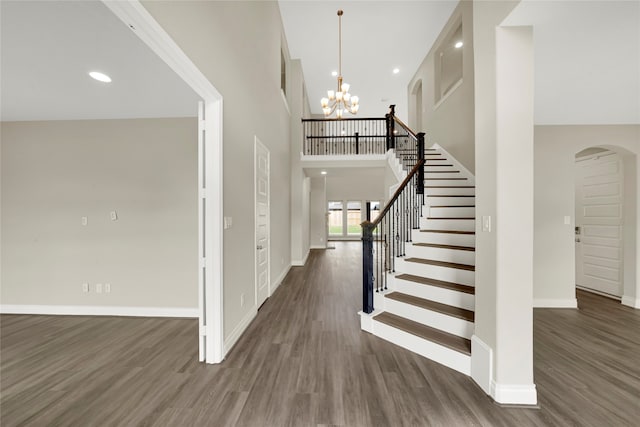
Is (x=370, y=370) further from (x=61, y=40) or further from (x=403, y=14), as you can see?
(x=403, y=14)

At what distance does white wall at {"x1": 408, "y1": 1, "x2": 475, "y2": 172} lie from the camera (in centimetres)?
457

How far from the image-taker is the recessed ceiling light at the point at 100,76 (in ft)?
7.56

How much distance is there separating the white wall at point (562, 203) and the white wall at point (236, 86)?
4.21m

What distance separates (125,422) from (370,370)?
1.80 metres

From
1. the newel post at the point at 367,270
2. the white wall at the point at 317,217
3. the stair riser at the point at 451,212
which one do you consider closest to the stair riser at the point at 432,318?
the newel post at the point at 367,270

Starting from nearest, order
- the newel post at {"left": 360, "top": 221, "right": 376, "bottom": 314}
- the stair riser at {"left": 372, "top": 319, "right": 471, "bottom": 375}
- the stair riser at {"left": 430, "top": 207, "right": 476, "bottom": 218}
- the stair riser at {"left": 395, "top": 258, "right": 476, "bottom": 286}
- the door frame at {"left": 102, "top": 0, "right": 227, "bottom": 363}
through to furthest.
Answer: the stair riser at {"left": 372, "top": 319, "right": 471, "bottom": 375}, the door frame at {"left": 102, "top": 0, "right": 227, "bottom": 363}, the stair riser at {"left": 395, "top": 258, "right": 476, "bottom": 286}, the newel post at {"left": 360, "top": 221, "right": 376, "bottom": 314}, the stair riser at {"left": 430, "top": 207, "right": 476, "bottom": 218}

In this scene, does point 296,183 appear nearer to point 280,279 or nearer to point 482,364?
point 280,279

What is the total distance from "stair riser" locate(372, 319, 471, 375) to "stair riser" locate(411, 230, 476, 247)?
1.46 metres

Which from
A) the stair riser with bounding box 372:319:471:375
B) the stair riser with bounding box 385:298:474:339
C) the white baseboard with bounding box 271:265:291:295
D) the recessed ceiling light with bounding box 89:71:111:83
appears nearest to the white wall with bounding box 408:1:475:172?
the stair riser with bounding box 385:298:474:339

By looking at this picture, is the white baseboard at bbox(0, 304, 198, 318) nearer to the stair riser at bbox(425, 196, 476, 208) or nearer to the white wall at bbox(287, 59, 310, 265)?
the white wall at bbox(287, 59, 310, 265)

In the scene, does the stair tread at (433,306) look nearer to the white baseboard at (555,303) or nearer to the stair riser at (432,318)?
the stair riser at (432,318)

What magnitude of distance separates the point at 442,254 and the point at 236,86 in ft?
10.4

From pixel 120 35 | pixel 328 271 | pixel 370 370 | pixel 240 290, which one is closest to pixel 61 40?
pixel 120 35

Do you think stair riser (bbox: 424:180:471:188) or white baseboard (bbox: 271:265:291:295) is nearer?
white baseboard (bbox: 271:265:291:295)
